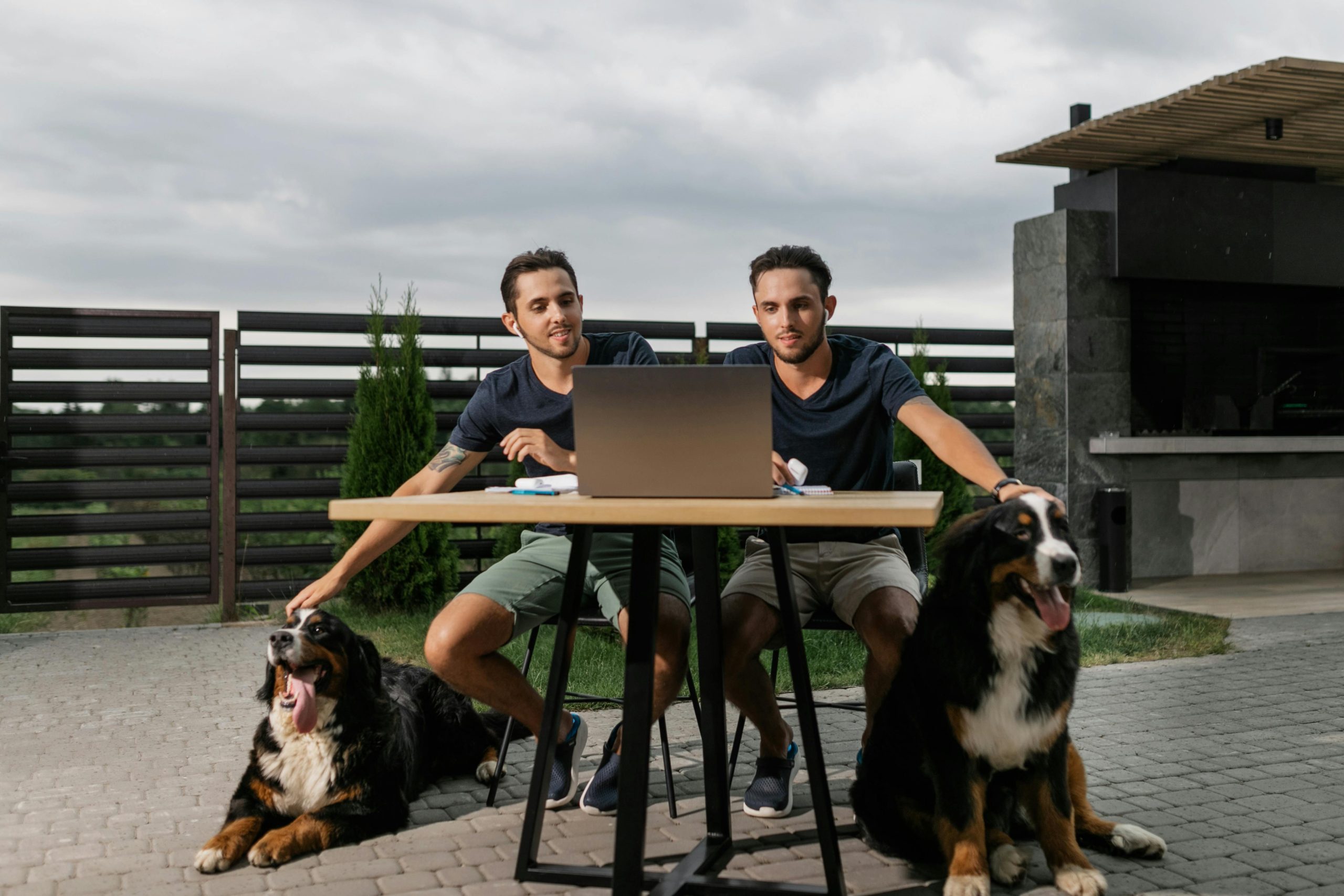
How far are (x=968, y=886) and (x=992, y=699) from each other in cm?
43

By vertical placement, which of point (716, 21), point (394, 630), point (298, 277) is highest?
point (716, 21)

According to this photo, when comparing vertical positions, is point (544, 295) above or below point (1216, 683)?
above

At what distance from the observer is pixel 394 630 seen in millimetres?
7047

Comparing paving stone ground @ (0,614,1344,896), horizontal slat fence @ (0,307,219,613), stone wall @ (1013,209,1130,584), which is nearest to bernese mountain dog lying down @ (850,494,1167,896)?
paving stone ground @ (0,614,1344,896)

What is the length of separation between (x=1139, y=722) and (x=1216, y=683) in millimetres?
1017

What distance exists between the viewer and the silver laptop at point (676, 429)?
2258 millimetres

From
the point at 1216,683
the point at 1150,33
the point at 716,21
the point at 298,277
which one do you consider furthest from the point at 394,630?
the point at 1150,33

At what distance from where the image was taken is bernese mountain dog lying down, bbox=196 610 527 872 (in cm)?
300

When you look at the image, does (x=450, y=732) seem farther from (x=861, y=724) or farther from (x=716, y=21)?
(x=716, y=21)

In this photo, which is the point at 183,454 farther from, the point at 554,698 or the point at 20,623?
the point at 554,698

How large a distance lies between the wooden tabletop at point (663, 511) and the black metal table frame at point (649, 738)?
0.27 meters

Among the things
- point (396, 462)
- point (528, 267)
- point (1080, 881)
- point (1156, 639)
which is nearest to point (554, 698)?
point (1080, 881)

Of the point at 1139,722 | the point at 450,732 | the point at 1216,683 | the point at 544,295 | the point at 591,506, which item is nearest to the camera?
the point at 591,506

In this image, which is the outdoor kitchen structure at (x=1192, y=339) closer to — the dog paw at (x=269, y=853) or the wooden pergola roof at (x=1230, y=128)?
the wooden pergola roof at (x=1230, y=128)
